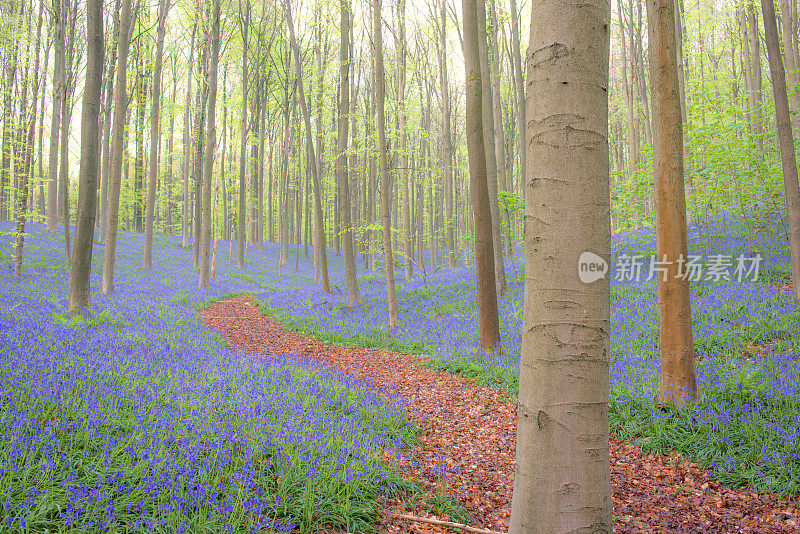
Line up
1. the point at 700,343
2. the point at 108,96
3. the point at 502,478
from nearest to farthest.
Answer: the point at 502,478, the point at 700,343, the point at 108,96

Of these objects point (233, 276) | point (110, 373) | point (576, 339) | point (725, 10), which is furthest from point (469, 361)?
point (725, 10)

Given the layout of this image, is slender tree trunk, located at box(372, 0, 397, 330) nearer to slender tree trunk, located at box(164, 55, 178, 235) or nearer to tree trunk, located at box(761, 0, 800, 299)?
tree trunk, located at box(761, 0, 800, 299)

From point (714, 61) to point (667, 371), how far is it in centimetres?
3235

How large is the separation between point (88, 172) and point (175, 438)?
316 inches

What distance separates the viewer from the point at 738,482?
400 cm

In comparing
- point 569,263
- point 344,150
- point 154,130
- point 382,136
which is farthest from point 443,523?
point 154,130

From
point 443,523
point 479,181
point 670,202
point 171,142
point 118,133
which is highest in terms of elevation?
point 171,142

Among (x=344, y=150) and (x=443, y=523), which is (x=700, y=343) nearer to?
(x=443, y=523)

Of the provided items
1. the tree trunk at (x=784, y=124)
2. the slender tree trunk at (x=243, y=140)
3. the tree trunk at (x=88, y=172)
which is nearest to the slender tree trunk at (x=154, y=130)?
the slender tree trunk at (x=243, y=140)

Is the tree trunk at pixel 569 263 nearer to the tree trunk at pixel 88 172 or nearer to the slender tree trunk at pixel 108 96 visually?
the tree trunk at pixel 88 172

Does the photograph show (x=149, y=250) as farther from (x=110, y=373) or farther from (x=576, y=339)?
(x=576, y=339)

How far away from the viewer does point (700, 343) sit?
7.06 m

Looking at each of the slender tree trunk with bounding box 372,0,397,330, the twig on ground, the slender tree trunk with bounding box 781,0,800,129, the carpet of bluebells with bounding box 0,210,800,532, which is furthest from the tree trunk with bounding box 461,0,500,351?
the slender tree trunk with bounding box 781,0,800,129

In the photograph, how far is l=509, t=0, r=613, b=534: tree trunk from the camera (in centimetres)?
183
